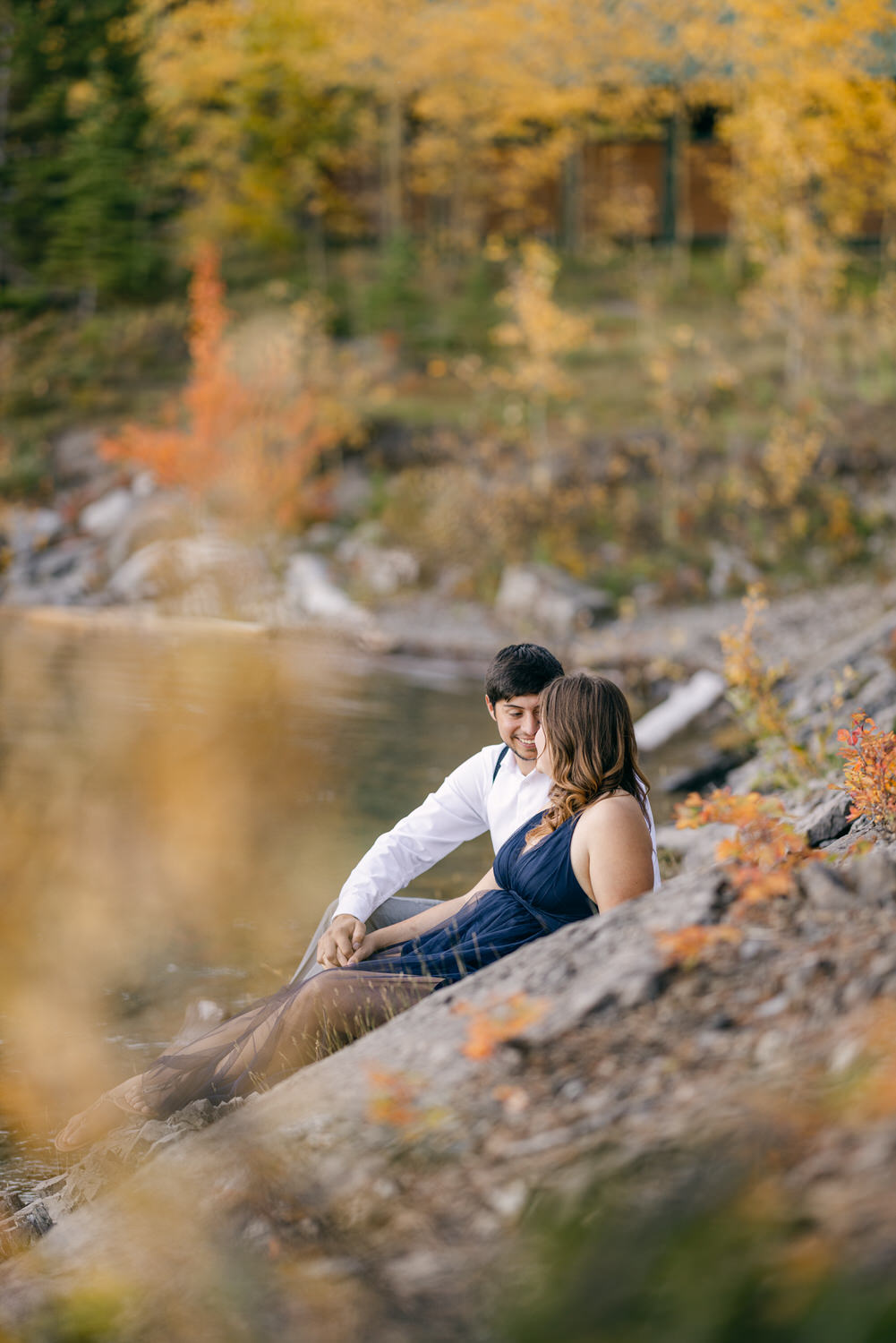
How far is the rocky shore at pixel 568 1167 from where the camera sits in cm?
205

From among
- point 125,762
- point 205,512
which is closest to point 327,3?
point 205,512

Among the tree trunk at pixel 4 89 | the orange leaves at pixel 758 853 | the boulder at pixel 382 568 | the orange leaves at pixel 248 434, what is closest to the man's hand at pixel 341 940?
the orange leaves at pixel 758 853

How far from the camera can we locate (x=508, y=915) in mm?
3662

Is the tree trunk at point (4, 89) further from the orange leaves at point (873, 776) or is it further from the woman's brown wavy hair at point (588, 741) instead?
the woman's brown wavy hair at point (588, 741)

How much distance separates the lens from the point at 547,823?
3.53 meters

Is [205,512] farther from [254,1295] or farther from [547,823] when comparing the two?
[254,1295]

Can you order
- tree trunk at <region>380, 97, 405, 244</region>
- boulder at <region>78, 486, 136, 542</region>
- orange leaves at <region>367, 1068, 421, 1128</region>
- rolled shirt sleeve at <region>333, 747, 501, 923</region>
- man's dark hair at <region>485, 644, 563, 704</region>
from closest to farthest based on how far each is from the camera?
orange leaves at <region>367, 1068, 421, 1128</region> → man's dark hair at <region>485, 644, 563, 704</region> → rolled shirt sleeve at <region>333, 747, 501, 923</region> → boulder at <region>78, 486, 136, 542</region> → tree trunk at <region>380, 97, 405, 244</region>

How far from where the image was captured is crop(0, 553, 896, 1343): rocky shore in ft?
6.74

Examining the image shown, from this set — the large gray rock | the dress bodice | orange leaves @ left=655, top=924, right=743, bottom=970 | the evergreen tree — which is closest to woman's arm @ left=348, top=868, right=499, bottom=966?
the dress bodice

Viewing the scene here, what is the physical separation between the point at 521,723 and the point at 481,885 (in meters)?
0.65

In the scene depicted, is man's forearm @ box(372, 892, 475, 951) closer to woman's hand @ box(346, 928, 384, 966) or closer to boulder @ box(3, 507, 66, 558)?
woman's hand @ box(346, 928, 384, 966)

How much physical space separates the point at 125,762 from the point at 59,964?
384cm

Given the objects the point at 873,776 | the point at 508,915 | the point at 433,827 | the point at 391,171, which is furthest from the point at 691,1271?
the point at 391,171

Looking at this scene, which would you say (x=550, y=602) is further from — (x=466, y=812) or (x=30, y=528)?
(x=466, y=812)
